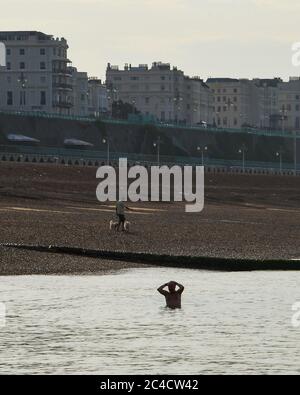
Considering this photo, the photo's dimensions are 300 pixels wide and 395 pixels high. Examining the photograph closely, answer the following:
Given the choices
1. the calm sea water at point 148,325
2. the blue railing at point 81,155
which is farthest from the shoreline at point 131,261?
the blue railing at point 81,155

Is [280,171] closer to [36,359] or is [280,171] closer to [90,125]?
Answer: [90,125]

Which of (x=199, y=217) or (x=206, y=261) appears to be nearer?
(x=206, y=261)

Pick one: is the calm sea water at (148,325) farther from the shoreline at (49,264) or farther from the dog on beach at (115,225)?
→ the dog on beach at (115,225)

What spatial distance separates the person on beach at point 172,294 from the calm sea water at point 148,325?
397 millimetres

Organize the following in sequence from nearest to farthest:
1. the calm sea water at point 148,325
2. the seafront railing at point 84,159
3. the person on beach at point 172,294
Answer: the calm sea water at point 148,325 < the person on beach at point 172,294 < the seafront railing at point 84,159

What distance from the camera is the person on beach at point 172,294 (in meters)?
37.8

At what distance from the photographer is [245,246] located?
56.0 metres

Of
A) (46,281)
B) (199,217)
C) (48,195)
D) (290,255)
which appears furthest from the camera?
(48,195)

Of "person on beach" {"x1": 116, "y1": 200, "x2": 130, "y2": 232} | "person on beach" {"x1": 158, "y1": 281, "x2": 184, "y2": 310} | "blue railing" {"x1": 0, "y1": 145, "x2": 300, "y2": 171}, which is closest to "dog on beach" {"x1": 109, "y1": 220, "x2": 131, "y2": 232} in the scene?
"person on beach" {"x1": 116, "y1": 200, "x2": 130, "y2": 232}

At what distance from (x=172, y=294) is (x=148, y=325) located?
268 cm

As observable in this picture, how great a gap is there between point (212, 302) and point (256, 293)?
2.62 metres

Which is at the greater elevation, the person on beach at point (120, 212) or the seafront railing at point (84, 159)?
the person on beach at point (120, 212)

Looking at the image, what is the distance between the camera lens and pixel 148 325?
3534 cm

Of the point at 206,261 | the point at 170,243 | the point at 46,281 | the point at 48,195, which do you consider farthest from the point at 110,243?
the point at 48,195
